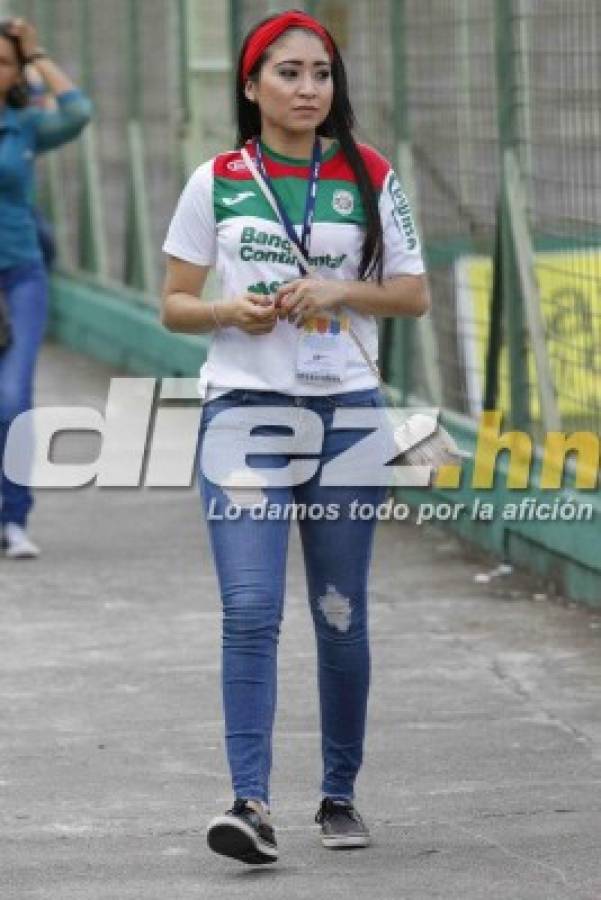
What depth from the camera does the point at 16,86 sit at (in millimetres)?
10758

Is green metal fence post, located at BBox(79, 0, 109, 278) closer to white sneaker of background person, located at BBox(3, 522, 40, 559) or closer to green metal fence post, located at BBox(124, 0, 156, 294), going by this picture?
green metal fence post, located at BBox(124, 0, 156, 294)

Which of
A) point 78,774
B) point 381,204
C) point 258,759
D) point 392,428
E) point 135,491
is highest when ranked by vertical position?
point 381,204

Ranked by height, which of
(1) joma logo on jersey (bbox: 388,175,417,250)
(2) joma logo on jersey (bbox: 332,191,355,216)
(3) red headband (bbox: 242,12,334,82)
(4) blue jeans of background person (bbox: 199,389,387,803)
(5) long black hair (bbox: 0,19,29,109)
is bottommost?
(4) blue jeans of background person (bbox: 199,389,387,803)

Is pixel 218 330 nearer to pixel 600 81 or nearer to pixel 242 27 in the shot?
pixel 600 81

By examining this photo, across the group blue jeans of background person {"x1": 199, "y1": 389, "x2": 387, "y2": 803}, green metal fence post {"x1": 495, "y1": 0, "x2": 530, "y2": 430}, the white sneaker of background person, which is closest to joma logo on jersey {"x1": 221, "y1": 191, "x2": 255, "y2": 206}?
blue jeans of background person {"x1": 199, "y1": 389, "x2": 387, "y2": 803}

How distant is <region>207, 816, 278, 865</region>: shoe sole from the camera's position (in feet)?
19.8

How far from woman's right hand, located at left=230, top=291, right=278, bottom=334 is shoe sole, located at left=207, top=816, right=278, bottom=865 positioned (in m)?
1.14

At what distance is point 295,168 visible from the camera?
6.20 meters

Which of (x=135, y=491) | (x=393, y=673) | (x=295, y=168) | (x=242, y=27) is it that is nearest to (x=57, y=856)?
(x=295, y=168)

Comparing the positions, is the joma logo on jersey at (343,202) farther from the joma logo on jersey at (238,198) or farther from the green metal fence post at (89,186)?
the green metal fence post at (89,186)

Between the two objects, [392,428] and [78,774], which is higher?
[392,428]

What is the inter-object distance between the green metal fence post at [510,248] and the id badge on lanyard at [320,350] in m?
4.18

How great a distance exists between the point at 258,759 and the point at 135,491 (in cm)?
671

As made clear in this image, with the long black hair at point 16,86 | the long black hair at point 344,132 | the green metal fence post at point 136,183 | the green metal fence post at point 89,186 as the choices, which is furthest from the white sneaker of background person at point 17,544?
the green metal fence post at point 89,186
